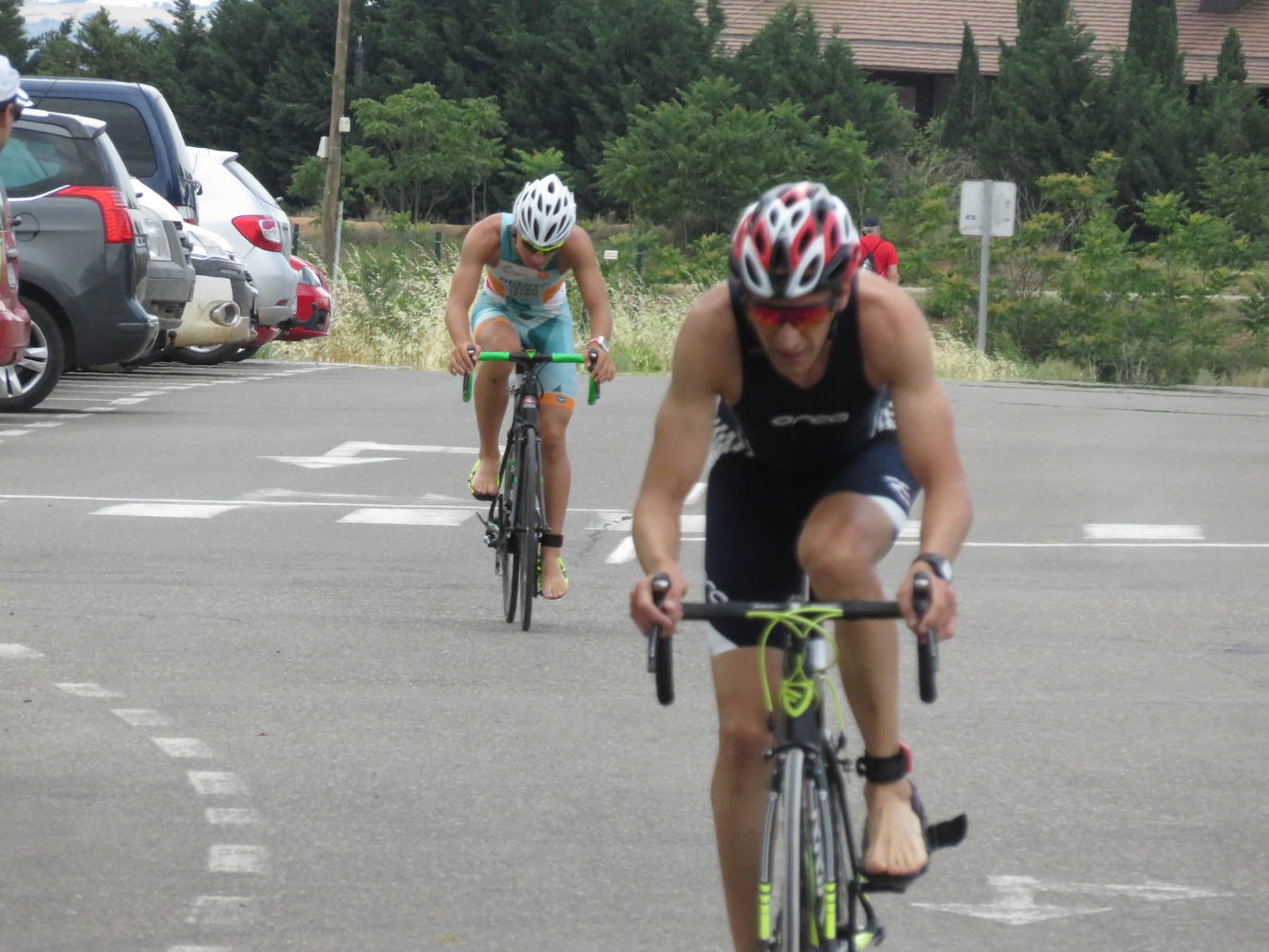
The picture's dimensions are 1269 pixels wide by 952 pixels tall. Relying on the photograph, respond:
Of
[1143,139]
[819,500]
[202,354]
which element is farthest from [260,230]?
[1143,139]

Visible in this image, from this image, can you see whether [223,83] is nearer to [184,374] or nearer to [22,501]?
[184,374]

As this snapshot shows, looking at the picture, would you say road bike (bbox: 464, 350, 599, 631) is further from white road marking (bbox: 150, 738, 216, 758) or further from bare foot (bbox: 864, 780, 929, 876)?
bare foot (bbox: 864, 780, 929, 876)

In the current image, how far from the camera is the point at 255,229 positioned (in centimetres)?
2328

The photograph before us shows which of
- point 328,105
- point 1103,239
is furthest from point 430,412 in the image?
point 328,105

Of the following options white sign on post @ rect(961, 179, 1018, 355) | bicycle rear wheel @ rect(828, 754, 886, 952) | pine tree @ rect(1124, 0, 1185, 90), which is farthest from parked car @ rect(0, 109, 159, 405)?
pine tree @ rect(1124, 0, 1185, 90)

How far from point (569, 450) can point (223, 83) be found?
178 feet

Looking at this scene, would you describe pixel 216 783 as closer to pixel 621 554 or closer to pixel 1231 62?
pixel 621 554

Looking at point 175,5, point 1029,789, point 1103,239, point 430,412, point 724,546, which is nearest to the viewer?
point 724,546

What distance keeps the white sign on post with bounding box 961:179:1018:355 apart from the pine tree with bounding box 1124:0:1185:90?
27150mm

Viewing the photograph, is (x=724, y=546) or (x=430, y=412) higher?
(x=724, y=546)

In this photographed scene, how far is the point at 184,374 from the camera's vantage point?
2317 centimetres

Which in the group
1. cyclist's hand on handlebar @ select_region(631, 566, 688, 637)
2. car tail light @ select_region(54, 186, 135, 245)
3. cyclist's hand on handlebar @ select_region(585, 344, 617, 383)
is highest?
car tail light @ select_region(54, 186, 135, 245)

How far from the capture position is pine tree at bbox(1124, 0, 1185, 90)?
58156 mm

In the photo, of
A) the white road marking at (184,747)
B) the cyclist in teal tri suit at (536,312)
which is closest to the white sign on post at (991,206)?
the cyclist in teal tri suit at (536,312)
